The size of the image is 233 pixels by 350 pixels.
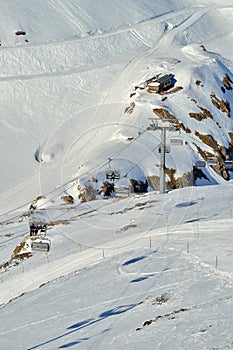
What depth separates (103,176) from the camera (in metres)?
66.2

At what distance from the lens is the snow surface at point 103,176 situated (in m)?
29.6

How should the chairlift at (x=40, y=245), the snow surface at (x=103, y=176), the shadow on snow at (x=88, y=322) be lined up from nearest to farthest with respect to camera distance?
the shadow on snow at (x=88, y=322) < the snow surface at (x=103, y=176) < the chairlift at (x=40, y=245)

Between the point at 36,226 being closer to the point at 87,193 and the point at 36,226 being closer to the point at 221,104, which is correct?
the point at 87,193

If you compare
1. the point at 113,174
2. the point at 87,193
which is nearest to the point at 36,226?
the point at 113,174

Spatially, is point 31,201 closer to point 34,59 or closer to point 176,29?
point 34,59

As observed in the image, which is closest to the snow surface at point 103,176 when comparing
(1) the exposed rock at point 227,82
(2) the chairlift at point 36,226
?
(2) the chairlift at point 36,226

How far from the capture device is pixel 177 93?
3750 inches

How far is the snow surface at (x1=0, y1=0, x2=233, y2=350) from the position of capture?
29.6m

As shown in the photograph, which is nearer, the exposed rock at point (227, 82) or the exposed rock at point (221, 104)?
the exposed rock at point (221, 104)

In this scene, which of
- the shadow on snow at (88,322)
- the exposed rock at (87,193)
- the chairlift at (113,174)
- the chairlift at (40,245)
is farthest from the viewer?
the exposed rock at (87,193)

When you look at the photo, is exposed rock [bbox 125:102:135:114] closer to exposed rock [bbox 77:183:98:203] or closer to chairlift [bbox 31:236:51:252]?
exposed rock [bbox 77:183:98:203]

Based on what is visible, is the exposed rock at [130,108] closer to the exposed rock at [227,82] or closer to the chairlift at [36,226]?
the exposed rock at [227,82]

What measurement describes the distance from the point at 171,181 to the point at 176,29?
227 ft

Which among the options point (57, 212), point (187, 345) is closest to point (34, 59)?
point (57, 212)
